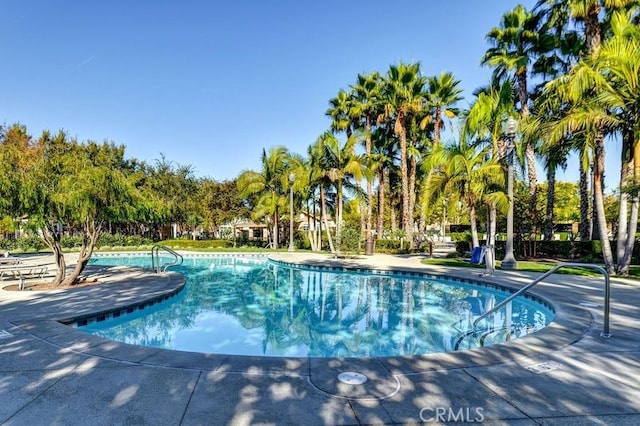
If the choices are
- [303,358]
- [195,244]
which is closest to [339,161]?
[195,244]

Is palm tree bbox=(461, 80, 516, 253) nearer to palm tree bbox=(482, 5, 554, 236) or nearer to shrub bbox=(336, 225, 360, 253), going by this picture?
palm tree bbox=(482, 5, 554, 236)

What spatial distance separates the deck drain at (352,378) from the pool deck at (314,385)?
6 cm

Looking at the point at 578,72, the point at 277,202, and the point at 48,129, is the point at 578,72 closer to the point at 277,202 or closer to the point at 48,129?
the point at 277,202

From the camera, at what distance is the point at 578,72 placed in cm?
1023

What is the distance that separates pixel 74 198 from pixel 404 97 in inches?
746

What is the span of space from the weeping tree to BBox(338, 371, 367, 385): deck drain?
766 centimetres

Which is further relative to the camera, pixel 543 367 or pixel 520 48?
pixel 520 48

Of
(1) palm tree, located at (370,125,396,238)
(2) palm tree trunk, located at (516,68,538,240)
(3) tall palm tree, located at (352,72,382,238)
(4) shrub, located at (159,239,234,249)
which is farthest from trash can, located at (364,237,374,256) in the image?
(4) shrub, located at (159,239,234,249)

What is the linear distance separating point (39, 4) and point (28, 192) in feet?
34.0

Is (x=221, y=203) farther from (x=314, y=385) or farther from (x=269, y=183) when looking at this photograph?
(x=314, y=385)

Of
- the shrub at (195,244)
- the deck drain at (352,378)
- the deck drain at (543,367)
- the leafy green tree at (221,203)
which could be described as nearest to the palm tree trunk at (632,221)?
the deck drain at (543,367)

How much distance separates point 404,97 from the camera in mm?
21984

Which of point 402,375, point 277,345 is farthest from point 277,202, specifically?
point 402,375

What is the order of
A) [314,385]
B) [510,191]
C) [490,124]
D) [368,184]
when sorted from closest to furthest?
[314,385] < [510,191] < [490,124] < [368,184]
